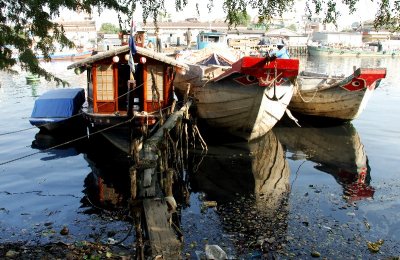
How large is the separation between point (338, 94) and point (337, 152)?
12.5 feet

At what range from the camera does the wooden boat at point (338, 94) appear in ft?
55.2

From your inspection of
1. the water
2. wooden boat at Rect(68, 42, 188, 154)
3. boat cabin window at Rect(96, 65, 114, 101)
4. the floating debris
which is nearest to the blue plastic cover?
the water

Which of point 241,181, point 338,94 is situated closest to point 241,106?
point 241,181

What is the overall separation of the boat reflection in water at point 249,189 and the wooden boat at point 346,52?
2373 inches

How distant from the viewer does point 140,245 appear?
5535 millimetres

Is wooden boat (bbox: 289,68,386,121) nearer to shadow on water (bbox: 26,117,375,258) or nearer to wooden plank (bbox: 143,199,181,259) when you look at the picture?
shadow on water (bbox: 26,117,375,258)

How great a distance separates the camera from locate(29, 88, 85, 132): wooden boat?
1712 centimetres

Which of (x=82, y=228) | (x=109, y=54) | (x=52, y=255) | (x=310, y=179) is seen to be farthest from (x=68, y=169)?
(x=310, y=179)

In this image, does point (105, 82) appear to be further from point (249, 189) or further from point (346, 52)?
point (346, 52)

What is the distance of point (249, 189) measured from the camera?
1116 cm

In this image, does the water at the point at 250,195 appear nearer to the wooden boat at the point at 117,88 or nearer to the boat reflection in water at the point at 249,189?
the boat reflection in water at the point at 249,189

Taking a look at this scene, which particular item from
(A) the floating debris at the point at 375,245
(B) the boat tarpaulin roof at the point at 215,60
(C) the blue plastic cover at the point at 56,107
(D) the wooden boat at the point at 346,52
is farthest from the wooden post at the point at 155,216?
(D) the wooden boat at the point at 346,52

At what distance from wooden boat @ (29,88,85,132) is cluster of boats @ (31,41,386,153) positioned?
0.14 ft

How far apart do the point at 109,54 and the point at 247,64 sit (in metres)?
4.71
